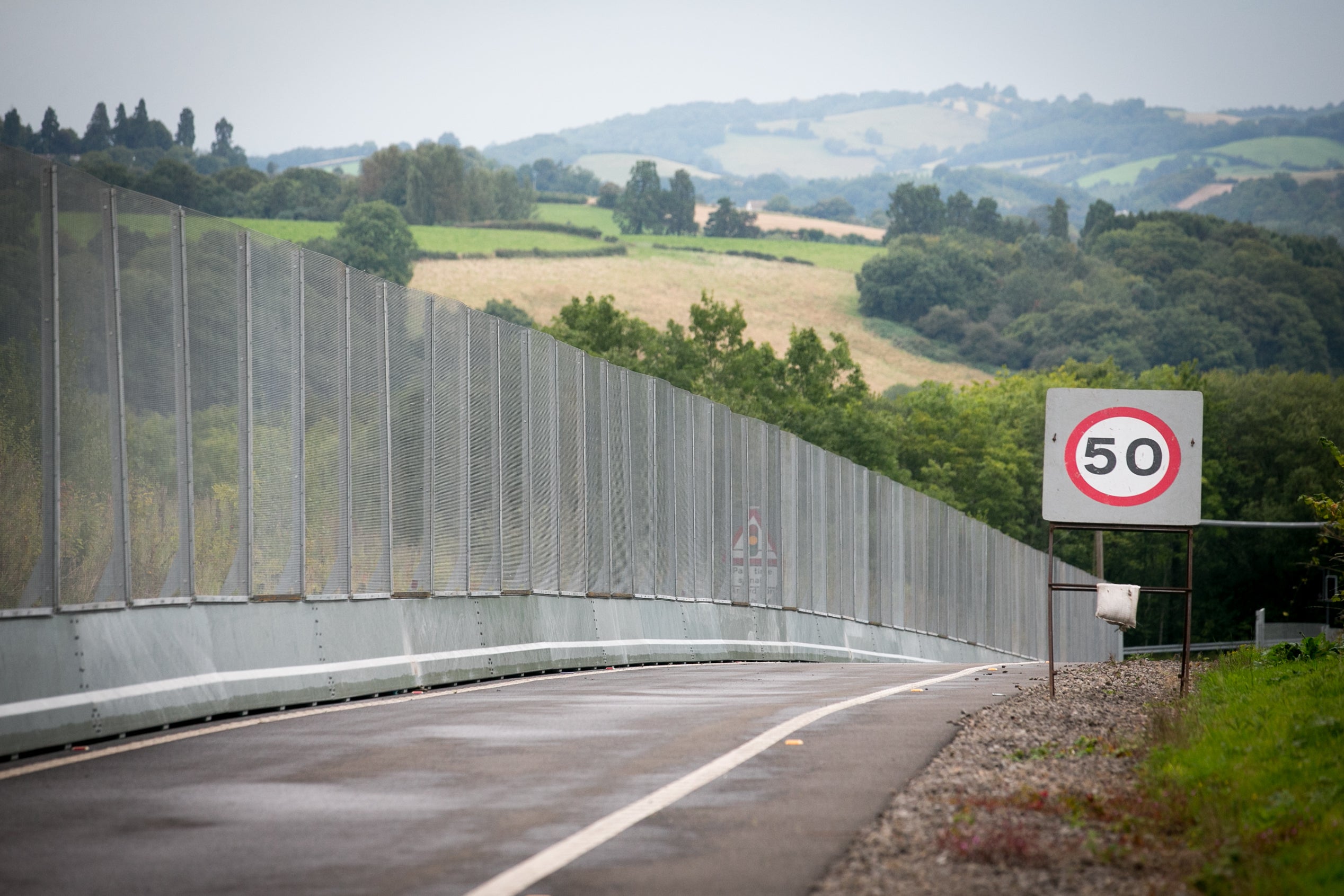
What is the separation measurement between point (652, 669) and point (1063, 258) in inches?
6762

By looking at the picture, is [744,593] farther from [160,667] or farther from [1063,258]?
[1063,258]

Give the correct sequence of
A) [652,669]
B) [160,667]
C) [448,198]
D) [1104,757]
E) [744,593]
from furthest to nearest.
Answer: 1. [448,198]
2. [744,593]
3. [652,669]
4. [160,667]
5. [1104,757]

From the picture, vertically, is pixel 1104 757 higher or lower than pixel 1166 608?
higher

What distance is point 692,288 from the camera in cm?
16050

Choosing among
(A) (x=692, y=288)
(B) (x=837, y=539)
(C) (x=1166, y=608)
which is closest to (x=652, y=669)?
(B) (x=837, y=539)

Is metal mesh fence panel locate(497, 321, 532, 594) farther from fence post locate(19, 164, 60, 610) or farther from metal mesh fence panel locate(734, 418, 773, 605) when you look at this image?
metal mesh fence panel locate(734, 418, 773, 605)

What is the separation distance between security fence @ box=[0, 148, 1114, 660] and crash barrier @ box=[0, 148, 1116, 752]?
0.09 feet

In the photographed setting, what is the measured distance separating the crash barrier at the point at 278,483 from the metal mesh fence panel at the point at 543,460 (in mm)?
52

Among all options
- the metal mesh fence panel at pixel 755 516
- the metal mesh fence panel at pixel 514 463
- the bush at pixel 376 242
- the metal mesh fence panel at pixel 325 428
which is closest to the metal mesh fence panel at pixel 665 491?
the metal mesh fence panel at pixel 755 516

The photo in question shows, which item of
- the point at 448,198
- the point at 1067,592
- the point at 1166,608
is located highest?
the point at 448,198

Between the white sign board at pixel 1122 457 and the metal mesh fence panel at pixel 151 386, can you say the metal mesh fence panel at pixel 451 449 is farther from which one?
the white sign board at pixel 1122 457

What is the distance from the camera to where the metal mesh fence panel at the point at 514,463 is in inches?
787

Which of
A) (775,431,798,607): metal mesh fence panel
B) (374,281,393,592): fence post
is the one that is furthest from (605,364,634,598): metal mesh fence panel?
(775,431,798,607): metal mesh fence panel

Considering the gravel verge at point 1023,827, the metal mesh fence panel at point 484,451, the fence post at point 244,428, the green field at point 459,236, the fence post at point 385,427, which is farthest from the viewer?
the green field at point 459,236
